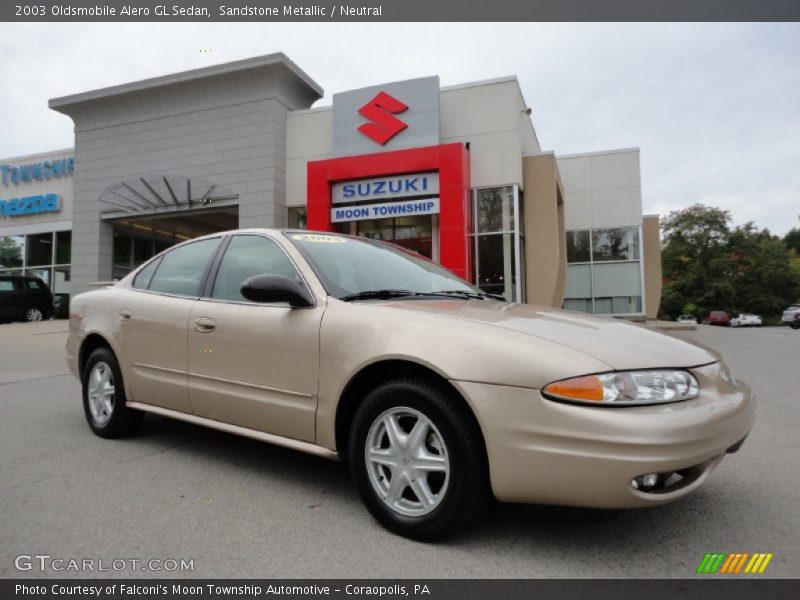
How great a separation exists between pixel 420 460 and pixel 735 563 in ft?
4.23

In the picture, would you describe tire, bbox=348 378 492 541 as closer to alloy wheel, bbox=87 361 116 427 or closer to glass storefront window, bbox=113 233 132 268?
alloy wheel, bbox=87 361 116 427

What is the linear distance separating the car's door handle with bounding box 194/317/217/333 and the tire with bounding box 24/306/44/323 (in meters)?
19.1

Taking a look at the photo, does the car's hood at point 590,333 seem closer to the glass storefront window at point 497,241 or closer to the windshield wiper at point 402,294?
the windshield wiper at point 402,294

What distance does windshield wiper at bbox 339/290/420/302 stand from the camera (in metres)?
2.75

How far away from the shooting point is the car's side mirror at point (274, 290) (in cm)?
266

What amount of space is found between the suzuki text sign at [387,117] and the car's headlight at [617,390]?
13162 mm

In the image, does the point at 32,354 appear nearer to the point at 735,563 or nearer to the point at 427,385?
the point at 427,385

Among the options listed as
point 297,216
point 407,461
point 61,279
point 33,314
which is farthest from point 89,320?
point 61,279

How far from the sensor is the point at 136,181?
1842cm

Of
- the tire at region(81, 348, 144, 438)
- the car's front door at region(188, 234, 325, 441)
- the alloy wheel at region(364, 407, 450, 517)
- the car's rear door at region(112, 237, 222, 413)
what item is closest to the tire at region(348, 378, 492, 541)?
the alloy wheel at region(364, 407, 450, 517)

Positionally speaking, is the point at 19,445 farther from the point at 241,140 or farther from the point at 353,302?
the point at 241,140
